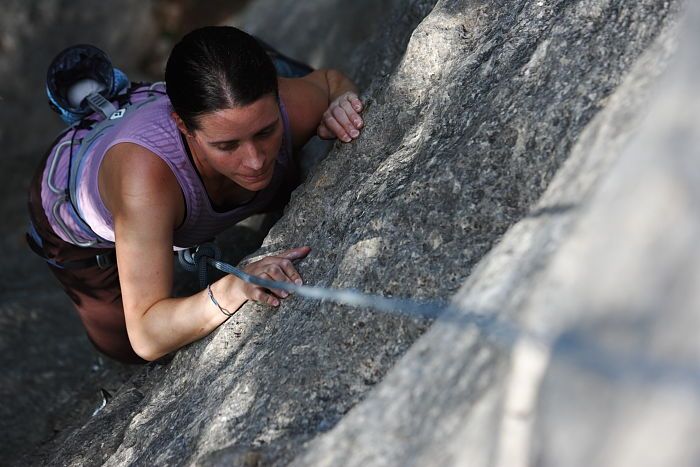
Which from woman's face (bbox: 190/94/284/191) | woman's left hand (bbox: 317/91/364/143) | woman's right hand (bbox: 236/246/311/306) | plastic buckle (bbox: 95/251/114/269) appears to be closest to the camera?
woman's right hand (bbox: 236/246/311/306)

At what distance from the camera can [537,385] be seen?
50.5 inches

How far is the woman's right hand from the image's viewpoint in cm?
237

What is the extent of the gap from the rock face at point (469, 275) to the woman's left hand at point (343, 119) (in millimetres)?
51

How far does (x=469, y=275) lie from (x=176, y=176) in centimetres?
116

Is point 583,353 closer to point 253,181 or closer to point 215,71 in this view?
point 215,71

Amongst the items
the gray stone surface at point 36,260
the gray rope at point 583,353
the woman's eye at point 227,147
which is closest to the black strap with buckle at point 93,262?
the gray stone surface at point 36,260

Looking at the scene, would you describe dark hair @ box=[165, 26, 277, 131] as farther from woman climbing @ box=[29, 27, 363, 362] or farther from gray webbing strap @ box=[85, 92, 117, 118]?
gray webbing strap @ box=[85, 92, 117, 118]

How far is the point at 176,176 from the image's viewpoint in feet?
8.79

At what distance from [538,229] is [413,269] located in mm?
539

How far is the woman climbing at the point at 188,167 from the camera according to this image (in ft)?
8.09

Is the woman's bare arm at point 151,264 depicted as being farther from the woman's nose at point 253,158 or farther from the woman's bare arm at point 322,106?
the woman's bare arm at point 322,106

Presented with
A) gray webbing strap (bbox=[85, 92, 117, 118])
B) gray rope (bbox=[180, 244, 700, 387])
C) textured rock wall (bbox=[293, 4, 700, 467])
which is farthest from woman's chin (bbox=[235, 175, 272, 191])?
textured rock wall (bbox=[293, 4, 700, 467])

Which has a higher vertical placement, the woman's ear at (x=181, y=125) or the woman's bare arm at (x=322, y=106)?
the woman's ear at (x=181, y=125)

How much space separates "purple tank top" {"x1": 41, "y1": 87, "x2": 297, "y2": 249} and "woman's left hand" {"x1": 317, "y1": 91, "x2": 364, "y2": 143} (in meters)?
0.15
